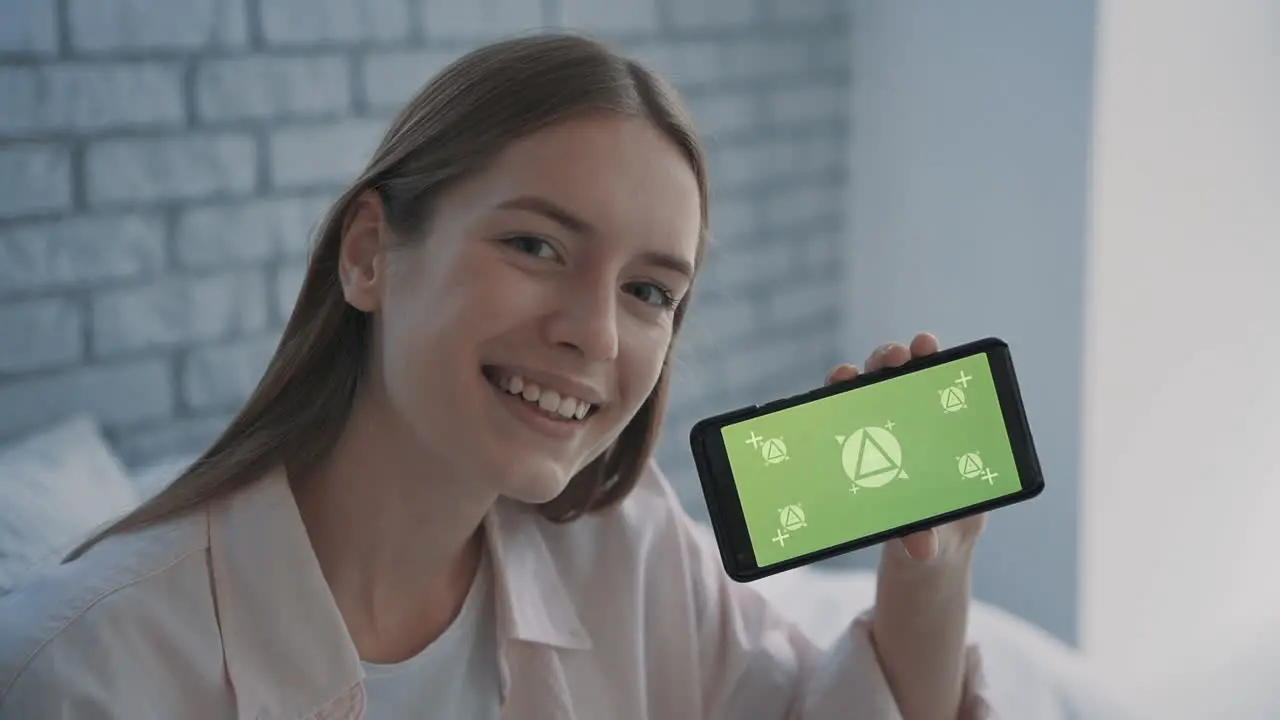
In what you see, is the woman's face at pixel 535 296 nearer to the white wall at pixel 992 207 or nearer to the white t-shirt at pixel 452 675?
the white t-shirt at pixel 452 675

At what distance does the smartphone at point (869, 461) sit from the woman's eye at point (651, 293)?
97 mm

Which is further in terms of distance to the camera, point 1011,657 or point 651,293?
point 1011,657

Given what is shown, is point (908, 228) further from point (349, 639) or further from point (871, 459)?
point (349, 639)

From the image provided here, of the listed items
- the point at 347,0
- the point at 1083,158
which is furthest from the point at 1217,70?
the point at 347,0

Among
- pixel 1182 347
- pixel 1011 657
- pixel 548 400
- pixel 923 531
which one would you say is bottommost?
pixel 1011 657

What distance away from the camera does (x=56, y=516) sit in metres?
1.36

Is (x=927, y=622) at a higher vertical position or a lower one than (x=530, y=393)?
lower

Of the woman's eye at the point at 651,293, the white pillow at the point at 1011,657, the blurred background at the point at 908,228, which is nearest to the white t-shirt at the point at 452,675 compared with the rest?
the woman's eye at the point at 651,293

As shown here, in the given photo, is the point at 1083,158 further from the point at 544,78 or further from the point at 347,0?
the point at 544,78

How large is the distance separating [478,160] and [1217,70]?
5.20ft

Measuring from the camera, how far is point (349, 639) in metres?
1.01

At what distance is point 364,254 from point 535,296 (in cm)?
15

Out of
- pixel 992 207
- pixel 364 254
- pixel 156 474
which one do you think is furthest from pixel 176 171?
pixel 992 207

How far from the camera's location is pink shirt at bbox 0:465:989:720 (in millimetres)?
933
